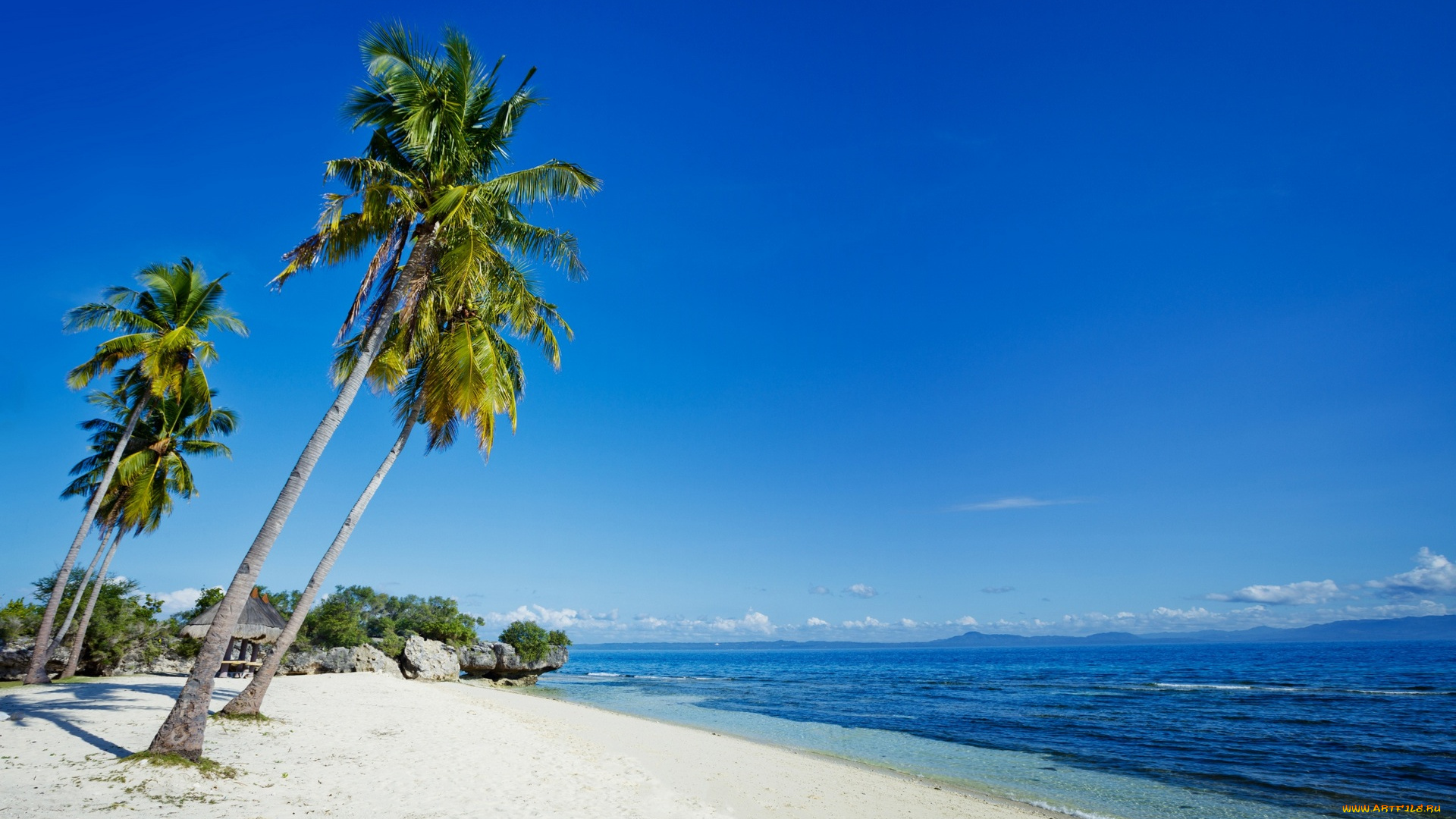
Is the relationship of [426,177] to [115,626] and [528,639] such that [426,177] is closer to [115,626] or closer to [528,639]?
[115,626]

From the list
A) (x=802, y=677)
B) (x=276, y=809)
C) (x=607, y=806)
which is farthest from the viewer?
(x=802, y=677)

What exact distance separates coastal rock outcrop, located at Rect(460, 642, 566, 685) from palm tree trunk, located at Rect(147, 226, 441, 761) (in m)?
28.2

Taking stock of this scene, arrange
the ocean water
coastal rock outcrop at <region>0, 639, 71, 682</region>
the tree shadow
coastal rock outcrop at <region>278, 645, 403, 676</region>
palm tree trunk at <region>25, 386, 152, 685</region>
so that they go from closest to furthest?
the tree shadow → the ocean water → palm tree trunk at <region>25, 386, 152, 685</region> → coastal rock outcrop at <region>0, 639, 71, 682</region> → coastal rock outcrop at <region>278, 645, 403, 676</region>

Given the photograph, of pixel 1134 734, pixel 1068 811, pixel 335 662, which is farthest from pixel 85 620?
pixel 1134 734

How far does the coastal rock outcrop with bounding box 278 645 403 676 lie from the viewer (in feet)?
84.2

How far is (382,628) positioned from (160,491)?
67.2 feet

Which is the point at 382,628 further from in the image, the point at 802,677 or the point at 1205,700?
the point at 1205,700

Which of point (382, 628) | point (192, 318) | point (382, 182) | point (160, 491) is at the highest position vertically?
point (192, 318)

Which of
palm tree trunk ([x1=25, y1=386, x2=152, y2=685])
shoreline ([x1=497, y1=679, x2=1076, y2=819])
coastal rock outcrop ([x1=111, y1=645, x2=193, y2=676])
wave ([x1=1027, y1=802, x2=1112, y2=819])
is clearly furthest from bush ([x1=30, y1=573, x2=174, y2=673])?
wave ([x1=1027, y1=802, x2=1112, y2=819])

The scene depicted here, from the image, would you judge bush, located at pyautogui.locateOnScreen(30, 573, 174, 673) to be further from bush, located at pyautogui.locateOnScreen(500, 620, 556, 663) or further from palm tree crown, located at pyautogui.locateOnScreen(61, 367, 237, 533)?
bush, located at pyautogui.locateOnScreen(500, 620, 556, 663)

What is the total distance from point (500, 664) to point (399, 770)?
1198 inches

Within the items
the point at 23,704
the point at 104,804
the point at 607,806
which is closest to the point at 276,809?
the point at 104,804

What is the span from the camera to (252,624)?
22.8m

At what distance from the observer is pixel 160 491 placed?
20.6m
